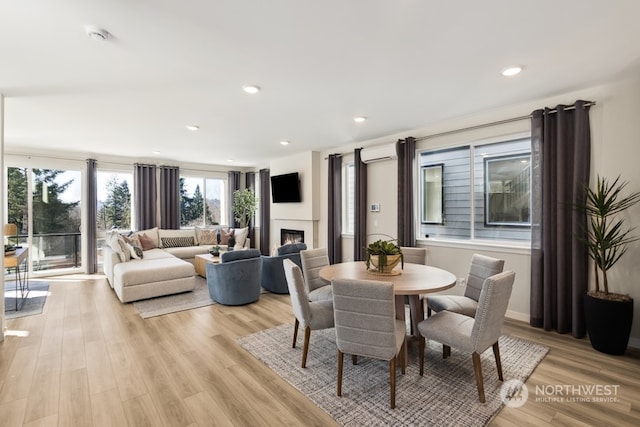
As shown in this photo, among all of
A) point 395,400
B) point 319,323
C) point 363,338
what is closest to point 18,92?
point 319,323

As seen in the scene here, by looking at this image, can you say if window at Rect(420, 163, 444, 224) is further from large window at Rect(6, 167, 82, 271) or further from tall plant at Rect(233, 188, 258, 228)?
large window at Rect(6, 167, 82, 271)

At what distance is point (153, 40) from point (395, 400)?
10.2 feet

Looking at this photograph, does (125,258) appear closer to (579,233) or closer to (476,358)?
(476,358)

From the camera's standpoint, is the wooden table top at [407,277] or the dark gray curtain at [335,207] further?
the dark gray curtain at [335,207]

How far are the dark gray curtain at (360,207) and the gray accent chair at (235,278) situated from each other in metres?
1.91

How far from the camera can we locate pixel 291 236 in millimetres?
7141

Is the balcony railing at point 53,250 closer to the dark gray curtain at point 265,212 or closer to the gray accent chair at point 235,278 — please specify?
the dark gray curtain at point 265,212

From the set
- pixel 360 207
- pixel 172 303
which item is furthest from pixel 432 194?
pixel 172 303

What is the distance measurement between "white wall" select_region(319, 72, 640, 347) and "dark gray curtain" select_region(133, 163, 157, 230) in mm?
5165

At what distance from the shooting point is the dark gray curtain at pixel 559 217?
125 inches

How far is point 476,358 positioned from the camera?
2186mm

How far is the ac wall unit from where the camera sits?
4926 mm

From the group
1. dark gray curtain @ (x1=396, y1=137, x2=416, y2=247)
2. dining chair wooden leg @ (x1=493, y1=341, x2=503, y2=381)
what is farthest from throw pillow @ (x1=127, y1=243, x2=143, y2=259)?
dining chair wooden leg @ (x1=493, y1=341, x2=503, y2=381)

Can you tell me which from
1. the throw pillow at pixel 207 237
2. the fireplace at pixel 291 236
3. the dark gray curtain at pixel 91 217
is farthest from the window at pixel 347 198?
the dark gray curtain at pixel 91 217
